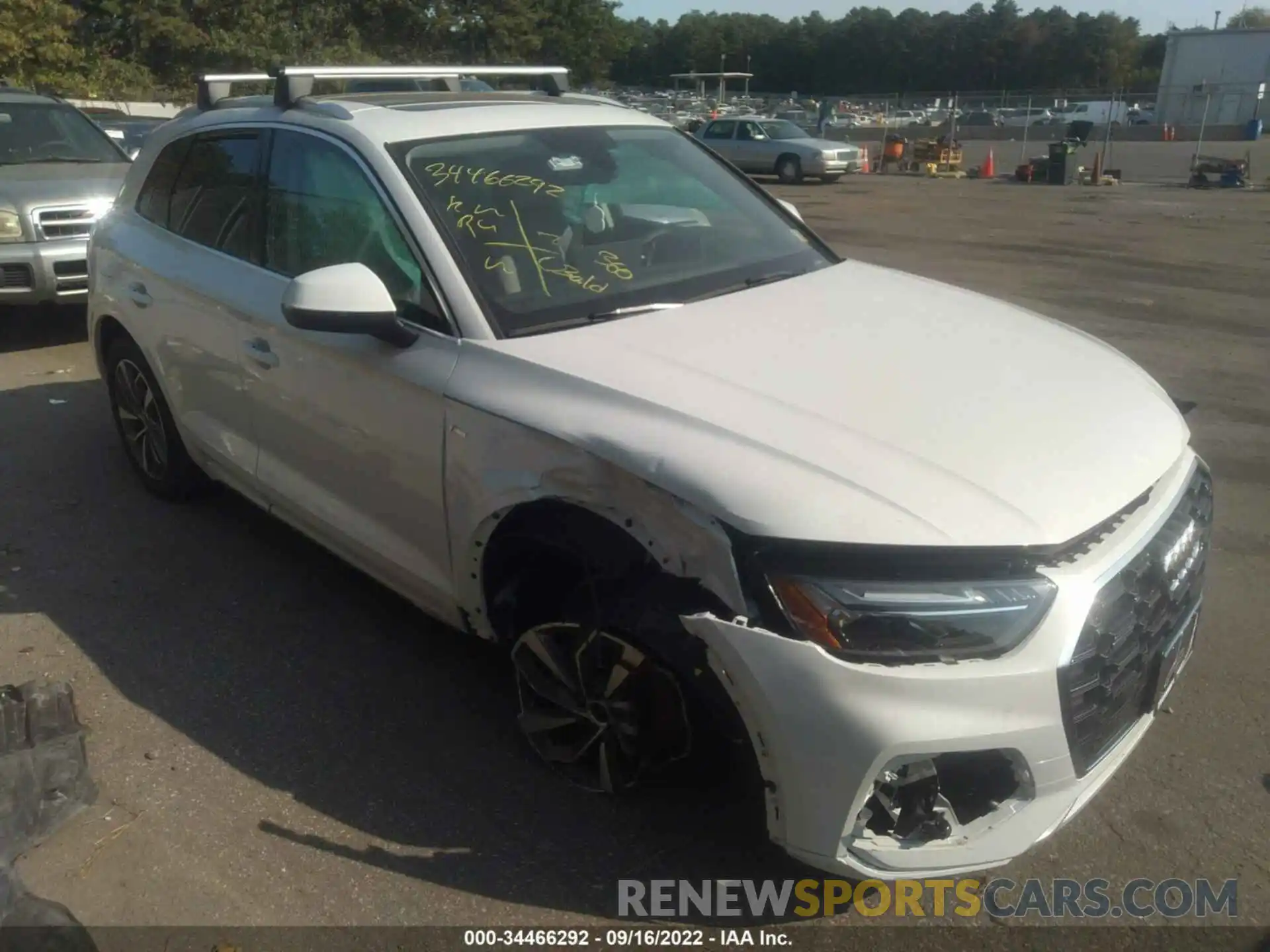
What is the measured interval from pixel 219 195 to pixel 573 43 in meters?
51.3

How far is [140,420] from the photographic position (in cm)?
518

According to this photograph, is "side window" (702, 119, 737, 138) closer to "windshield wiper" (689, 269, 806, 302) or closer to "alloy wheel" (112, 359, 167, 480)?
"alloy wheel" (112, 359, 167, 480)

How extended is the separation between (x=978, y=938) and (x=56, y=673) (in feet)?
9.87

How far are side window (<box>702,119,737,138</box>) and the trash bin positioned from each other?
7.33 m

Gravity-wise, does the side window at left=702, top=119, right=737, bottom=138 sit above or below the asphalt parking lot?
above

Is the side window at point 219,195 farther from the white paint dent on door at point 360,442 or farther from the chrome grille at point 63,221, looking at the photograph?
the chrome grille at point 63,221

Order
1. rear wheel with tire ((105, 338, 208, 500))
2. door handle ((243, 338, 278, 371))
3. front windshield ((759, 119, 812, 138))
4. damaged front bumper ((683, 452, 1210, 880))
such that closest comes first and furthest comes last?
1. damaged front bumper ((683, 452, 1210, 880))
2. door handle ((243, 338, 278, 371))
3. rear wheel with tire ((105, 338, 208, 500))
4. front windshield ((759, 119, 812, 138))

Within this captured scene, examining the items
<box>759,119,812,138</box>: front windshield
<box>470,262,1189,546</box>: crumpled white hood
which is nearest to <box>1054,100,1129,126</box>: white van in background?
<box>759,119,812,138</box>: front windshield

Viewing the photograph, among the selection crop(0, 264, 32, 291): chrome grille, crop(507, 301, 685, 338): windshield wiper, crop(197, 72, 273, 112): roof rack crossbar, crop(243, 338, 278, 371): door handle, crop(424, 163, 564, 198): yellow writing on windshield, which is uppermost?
crop(197, 72, 273, 112): roof rack crossbar

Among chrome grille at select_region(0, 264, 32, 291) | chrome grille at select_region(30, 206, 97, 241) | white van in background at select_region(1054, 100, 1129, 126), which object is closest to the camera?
chrome grille at select_region(0, 264, 32, 291)

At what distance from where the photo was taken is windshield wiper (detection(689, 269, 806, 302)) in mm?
3484

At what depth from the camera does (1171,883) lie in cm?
285

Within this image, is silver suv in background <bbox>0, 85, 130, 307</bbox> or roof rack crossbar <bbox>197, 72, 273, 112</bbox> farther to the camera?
silver suv in background <bbox>0, 85, 130, 307</bbox>

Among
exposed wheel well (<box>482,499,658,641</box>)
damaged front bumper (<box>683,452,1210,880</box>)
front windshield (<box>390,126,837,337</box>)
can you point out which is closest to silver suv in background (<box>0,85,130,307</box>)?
front windshield (<box>390,126,837,337</box>)
